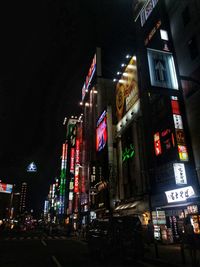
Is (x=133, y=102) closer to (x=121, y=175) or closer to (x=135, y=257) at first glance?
(x=121, y=175)

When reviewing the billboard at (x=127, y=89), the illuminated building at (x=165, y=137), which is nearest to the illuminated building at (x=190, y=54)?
the illuminated building at (x=165, y=137)

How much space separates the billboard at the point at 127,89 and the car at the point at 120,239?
57.5 feet

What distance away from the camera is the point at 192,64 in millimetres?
18359

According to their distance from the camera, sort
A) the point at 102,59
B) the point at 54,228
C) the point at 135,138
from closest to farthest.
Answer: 1. the point at 135,138
2. the point at 54,228
3. the point at 102,59

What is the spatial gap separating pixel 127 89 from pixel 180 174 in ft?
51.5

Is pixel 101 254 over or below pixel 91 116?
below

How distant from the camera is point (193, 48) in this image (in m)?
18.5

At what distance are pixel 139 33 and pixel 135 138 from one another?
13387mm

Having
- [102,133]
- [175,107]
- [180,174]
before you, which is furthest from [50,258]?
[102,133]

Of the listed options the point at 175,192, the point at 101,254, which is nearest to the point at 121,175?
the point at 175,192

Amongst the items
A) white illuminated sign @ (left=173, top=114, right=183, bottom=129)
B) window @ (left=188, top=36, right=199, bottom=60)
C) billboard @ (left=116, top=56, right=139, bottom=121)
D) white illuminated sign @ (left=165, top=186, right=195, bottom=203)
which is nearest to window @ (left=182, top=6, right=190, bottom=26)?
window @ (left=188, top=36, right=199, bottom=60)

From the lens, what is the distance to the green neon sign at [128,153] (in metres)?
27.1

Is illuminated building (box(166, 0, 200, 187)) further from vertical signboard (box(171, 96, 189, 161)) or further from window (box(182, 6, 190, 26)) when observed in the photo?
vertical signboard (box(171, 96, 189, 161))

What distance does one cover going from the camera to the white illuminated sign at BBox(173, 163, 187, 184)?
16891 mm
